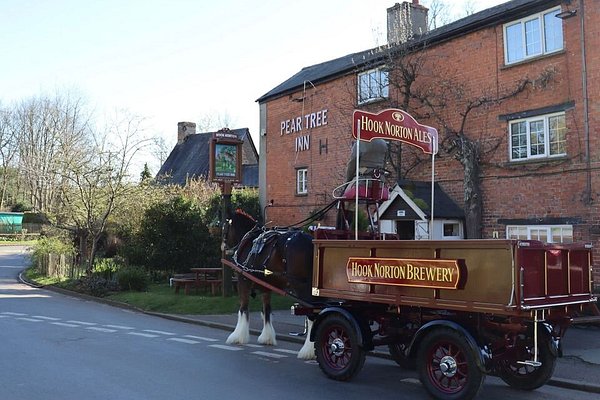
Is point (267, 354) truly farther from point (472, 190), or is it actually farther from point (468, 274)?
point (472, 190)

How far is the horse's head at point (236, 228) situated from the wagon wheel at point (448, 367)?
5.56m

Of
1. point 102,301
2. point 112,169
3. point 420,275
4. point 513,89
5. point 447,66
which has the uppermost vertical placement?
point 447,66

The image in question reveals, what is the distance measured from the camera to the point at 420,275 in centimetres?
652

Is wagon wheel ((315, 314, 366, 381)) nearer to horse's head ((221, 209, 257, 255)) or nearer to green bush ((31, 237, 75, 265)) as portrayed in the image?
horse's head ((221, 209, 257, 255))

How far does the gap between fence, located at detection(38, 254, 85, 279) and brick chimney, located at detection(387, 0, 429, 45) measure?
1515 centimetres

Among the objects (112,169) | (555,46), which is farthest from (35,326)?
(555,46)

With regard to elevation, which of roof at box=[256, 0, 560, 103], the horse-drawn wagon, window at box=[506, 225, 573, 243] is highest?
roof at box=[256, 0, 560, 103]

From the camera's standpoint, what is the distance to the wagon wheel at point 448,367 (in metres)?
6.09

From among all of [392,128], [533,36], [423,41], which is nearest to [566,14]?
[533,36]

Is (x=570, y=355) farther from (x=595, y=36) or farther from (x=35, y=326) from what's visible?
(x=35, y=326)

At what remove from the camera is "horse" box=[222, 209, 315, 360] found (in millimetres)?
9117

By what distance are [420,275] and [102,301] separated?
46.3 ft

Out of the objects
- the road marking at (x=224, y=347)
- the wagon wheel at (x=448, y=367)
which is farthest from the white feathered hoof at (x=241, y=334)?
the wagon wheel at (x=448, y=367)

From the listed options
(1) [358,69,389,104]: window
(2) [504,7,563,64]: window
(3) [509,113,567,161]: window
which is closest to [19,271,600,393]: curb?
(3) [509,113,567,161]: window
